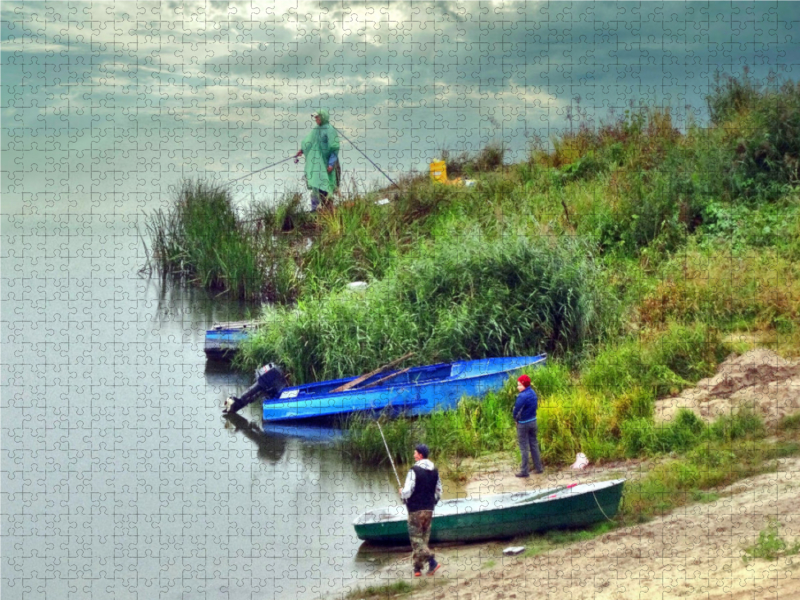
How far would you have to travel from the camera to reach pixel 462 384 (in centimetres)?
1464

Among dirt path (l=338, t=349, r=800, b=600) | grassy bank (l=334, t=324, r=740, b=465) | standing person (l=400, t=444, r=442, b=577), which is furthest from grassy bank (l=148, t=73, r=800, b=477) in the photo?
standing person (l=400, t=444, r=442, b=577)

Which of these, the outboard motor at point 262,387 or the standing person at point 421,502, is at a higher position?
the standing person at point 421,502

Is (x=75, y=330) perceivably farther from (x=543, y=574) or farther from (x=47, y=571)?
(x=543, y=574)

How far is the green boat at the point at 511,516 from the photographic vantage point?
1054 centimetres

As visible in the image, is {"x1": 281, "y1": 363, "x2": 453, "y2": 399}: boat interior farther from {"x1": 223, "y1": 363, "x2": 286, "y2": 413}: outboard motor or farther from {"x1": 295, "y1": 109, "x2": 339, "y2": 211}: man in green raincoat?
{"x1": 295, "y1": 109, "x2": 339, "y2": 211}: man in green raincoat

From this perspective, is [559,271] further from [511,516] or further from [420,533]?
[420,533]

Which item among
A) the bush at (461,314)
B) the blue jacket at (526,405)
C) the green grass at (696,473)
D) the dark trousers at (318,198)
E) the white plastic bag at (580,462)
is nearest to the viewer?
the green grass at (696,473)

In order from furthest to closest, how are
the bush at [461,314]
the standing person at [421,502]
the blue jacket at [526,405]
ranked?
the bush at [461,314]
the blue jacket at [526,405]
the standing person at [421,502]

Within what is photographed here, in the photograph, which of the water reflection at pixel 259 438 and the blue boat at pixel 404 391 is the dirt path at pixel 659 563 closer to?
the blue boat at pixel 404 391

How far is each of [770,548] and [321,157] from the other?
651 inches

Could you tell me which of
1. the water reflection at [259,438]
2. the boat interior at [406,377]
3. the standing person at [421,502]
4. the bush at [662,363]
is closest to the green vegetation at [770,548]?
the standing person at [421,502]

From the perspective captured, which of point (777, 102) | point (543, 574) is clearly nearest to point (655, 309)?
point (777, 102)

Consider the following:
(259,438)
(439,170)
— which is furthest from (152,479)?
(439,170)

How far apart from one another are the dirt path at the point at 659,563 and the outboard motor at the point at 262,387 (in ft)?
18.8
